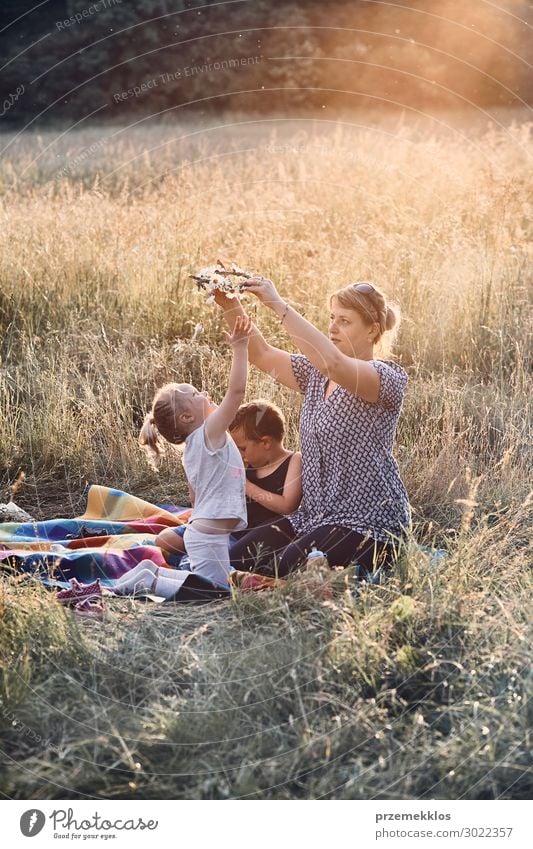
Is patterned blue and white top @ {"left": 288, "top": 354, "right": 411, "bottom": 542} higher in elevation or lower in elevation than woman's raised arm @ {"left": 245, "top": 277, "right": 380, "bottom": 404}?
lower

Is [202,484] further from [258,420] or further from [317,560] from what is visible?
[317,560]

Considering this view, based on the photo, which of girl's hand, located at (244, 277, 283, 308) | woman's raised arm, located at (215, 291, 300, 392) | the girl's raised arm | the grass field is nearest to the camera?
the grass field

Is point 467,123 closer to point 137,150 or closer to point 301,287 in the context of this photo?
point 137,150

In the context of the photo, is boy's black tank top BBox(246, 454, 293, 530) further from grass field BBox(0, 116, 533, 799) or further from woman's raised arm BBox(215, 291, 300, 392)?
grass field BBox(0, 116, 533, 799)

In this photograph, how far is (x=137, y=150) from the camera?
1151cm

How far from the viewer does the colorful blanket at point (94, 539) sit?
374 centimetres

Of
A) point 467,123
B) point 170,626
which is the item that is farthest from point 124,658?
point 467,123

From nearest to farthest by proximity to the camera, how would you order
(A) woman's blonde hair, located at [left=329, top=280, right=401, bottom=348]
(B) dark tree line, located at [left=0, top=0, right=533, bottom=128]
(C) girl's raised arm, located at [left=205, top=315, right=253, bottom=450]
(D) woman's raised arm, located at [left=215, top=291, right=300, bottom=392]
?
1. (C) girl's raised arm, located at [left=205, top=315, right=253, bottom=450]
2. (A) woman's blonde hair, located at [left=329, top=280, right=401, bottom=348]
3. (D) woman's raised arm, located at [left=215, top=291, right=300, bottom=392]
4. (B) dark tree line, located at [left=0, top=0, right=533, bottom=128]

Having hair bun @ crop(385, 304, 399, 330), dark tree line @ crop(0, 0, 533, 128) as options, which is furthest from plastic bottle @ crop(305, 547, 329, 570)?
dark tree line @ crop(0, 0, 533, 128)

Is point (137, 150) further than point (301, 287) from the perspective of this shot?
Yes

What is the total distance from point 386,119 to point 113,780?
39.1ft

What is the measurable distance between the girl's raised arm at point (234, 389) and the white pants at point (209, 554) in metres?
0.34

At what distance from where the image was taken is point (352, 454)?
364cm

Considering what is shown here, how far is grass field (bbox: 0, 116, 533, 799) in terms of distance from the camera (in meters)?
2.67
